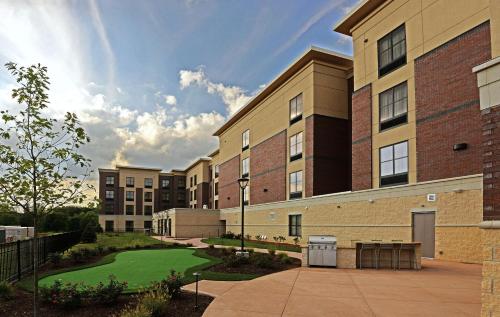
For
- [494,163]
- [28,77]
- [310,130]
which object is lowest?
[494,163]

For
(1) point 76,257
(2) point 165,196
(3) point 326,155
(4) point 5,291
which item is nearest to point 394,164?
(3) point 326,155

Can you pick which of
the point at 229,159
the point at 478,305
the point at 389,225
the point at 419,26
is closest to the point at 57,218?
the point at 229,159

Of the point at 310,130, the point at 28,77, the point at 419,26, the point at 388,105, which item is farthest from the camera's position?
the point at 310,130

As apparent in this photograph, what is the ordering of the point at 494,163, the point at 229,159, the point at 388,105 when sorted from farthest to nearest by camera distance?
the point at 229,159
the point at 388,105
the point at 494,163

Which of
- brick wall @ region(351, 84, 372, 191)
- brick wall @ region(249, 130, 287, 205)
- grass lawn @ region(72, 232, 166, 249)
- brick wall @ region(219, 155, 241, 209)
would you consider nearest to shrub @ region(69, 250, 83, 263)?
grass lawn @ region(72, 232, 166, 249)

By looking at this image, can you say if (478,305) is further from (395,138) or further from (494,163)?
(395,138)

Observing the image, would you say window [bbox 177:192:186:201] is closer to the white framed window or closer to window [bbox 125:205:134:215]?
window [bbox 125:205:134:215]

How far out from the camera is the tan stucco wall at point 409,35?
18.2m

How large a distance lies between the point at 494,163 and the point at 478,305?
14.7 feet

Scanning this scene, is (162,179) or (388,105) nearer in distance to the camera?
(388,105)

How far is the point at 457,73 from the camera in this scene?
18.1 meters

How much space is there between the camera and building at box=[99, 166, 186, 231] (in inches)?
3204

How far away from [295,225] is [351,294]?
73.7ft

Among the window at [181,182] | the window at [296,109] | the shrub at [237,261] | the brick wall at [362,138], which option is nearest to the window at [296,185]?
the window at [296,109]
